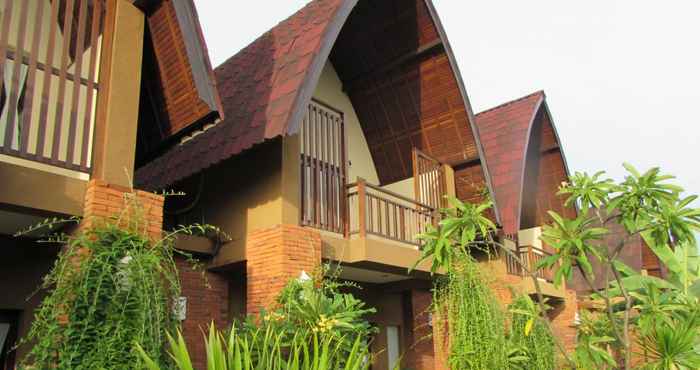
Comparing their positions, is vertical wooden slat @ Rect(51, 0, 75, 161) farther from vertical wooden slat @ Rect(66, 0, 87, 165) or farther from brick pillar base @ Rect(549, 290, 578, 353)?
brick pillar base @ Rect(549, 290, 578, 353)

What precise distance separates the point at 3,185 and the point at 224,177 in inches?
136

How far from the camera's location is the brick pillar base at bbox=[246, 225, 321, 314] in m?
6.82

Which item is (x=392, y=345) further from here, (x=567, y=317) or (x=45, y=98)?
(x=45, y=98)

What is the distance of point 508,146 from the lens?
12.8m

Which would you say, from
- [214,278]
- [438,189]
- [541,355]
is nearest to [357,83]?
[438,189]

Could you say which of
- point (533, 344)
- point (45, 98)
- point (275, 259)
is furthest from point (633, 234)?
point (45, 98)

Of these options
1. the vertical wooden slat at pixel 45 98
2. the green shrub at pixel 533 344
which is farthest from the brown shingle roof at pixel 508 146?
the vertical wooden slat at pixel 45 98

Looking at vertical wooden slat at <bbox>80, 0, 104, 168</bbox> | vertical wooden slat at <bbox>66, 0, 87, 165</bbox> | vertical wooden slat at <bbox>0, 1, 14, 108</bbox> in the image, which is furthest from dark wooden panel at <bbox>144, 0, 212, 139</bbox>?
vertical wooden slat at <bbox>0, 1, 14, 108</bbox>

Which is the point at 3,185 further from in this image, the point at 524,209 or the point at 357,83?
the point at 524,209

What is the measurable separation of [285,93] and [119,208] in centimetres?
248

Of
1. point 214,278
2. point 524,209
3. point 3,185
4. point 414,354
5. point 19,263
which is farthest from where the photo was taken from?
point 524,209

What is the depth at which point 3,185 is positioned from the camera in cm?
488

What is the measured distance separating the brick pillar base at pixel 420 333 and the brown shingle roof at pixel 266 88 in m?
4.91

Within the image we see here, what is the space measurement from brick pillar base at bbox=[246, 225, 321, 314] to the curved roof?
1.09 metres
